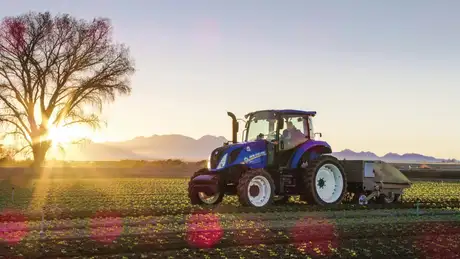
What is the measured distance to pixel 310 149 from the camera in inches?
779

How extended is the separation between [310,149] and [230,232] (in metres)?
7.29

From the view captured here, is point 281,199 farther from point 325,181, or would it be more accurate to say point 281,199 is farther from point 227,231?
point 227,231

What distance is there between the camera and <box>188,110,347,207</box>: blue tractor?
1869cm

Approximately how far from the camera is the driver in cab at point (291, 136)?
763 inches

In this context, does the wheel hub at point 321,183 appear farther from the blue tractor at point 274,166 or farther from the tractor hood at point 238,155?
the tractor hood at point 238,155

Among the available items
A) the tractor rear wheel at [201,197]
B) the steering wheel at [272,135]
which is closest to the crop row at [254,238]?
the tractor rear wheel at [201,197]

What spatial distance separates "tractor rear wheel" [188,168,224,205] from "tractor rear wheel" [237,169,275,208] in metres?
1.60

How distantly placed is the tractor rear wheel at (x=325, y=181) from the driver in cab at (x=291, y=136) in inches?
28.6

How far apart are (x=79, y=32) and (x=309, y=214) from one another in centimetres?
2944

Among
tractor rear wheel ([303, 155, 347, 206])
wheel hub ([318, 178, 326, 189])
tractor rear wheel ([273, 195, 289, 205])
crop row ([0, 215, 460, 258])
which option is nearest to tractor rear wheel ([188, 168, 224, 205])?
tractor rear wheel ([273, 195, 289, 205])

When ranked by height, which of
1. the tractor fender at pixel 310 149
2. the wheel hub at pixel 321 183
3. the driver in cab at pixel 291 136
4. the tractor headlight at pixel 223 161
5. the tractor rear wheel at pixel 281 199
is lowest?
the tractor rear wheel at pixel 281 199

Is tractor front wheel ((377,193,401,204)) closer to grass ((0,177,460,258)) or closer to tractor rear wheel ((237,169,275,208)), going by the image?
grass ((0,177,460,258))

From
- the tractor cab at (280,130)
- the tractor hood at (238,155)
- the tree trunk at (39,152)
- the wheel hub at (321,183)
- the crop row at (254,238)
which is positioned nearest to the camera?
the crop row at (254,238)

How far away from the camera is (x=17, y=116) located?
41.6 meters
